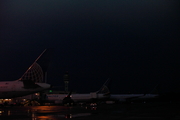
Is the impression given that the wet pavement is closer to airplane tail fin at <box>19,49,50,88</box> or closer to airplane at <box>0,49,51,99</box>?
airplane at <box>0,49,51,99</box>

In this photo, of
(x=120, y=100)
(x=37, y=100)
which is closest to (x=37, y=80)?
(x=37, y=100)

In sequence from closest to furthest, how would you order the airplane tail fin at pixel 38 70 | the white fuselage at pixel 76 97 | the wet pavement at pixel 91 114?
the wet pavement at pixel 91 114 → the airplane tail fin at pixel 38 70 → the white fuselage at pixel 76 97

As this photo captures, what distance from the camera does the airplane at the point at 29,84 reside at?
3161cm

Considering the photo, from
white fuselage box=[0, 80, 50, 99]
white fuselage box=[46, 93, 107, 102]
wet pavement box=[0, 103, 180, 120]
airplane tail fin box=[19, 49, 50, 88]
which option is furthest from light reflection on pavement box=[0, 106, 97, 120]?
white fuselage box=[46, 93, 107, 102]

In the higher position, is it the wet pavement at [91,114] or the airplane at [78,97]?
the wet pavement at [91,114]

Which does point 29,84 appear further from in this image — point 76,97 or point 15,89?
point 76,97

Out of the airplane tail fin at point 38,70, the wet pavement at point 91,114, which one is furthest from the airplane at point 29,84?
the wet pavement at point 91,114

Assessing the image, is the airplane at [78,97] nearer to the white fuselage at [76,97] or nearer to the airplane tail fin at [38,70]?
the white fuselage at [76,97]

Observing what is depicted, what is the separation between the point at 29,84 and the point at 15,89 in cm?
256

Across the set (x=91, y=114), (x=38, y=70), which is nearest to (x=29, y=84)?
(x=38, y=70)

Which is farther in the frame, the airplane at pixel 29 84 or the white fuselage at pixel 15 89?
the white fuselage at pixel 15 89

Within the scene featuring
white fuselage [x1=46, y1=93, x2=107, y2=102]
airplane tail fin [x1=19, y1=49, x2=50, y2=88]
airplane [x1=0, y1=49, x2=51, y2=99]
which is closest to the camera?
airplane [x1=0, y1=49, x2=51, y2=99]

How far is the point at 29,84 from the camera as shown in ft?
103

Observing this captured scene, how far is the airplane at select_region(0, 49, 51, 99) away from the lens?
104 feet
